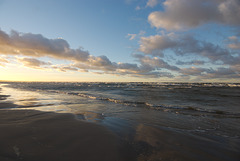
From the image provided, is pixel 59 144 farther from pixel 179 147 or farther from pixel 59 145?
pixel 179 147

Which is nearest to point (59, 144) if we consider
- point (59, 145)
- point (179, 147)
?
point (59, 145)

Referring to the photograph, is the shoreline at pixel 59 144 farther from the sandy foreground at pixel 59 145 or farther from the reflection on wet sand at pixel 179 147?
the reflection on wet sand at pixel 179 147

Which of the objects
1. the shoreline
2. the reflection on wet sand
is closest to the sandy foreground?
the shoreline

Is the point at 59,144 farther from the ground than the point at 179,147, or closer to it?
farther from the ground

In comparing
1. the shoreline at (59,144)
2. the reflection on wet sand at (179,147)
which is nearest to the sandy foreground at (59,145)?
the shoreline at (59,144)

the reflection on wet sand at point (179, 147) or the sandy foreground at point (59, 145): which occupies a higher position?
the sandy foreground at point (59, 145)

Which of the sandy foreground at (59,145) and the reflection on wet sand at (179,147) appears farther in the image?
the reflection on wet sand at (179,147)

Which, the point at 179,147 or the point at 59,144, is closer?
the point at 59,144

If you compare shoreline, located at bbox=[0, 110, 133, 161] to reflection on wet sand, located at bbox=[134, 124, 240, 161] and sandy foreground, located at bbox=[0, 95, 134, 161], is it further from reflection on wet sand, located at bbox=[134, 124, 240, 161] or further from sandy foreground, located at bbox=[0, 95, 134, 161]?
reflection on wet sand, located at bbox=[134, 124, 240, 161]

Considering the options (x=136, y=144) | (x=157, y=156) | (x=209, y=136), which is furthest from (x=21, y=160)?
(x=209, y=136)

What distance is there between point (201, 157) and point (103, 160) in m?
2.26

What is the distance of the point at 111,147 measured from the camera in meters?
3.31

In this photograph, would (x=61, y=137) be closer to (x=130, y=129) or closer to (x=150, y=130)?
(x=130, y=129)

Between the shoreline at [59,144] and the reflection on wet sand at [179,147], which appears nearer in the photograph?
the shoreline at [59,144]
